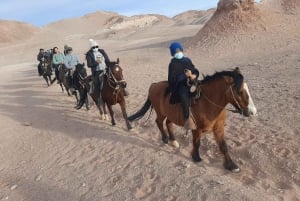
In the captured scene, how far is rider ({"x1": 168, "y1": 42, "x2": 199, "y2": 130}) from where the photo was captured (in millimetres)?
7566

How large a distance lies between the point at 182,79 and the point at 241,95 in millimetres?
1383

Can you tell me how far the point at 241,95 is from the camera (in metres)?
6.77

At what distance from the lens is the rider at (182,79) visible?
24.8 feet

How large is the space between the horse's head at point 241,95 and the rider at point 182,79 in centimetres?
96

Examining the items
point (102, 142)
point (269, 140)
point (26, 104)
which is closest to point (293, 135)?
point (269, 140)

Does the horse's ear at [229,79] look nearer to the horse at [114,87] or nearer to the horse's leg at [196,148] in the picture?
the horse's leg at [196,148]

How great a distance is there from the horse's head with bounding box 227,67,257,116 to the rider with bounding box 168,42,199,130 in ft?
3.16

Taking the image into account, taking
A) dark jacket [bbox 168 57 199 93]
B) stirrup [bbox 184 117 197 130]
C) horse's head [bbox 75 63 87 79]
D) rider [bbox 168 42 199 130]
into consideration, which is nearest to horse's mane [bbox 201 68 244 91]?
rider [bbox 168 42 199 130]

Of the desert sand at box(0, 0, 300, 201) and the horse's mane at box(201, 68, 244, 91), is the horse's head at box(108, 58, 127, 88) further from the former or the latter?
the horse's mane at box(201, 68, 244, 91)

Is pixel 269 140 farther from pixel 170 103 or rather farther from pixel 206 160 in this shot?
pixel 170 103

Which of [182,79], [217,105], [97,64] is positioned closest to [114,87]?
[97,64]

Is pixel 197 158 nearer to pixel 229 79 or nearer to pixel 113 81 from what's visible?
pixel 229 79

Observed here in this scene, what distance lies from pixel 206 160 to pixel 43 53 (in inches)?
635

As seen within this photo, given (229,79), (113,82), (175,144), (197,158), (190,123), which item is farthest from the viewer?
(113,82)
